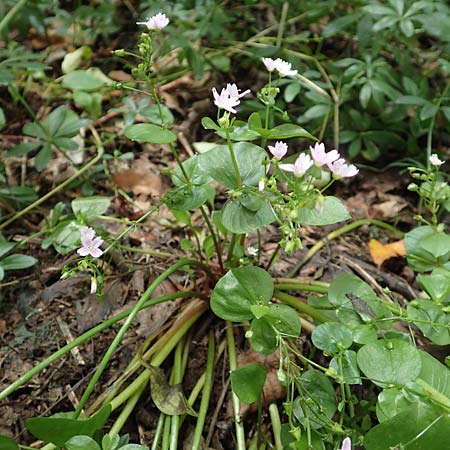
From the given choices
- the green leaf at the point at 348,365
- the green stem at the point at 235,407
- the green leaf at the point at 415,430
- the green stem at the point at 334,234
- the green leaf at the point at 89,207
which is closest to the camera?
the green leaf at the point at 415,430

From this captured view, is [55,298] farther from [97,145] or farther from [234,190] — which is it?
[234,190]

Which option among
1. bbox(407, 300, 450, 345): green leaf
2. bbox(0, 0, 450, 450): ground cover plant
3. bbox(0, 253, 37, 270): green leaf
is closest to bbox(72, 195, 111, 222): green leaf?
bbox(0, 0, 450, 450): ground cover plant

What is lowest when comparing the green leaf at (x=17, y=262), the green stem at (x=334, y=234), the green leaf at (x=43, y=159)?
the green stem at (x=334, y=234)

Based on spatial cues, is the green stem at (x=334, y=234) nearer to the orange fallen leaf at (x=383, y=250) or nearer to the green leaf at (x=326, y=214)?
the orange fallen leaf at (x=383, y=250)

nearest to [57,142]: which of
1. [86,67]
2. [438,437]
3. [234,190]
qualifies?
[86,67]

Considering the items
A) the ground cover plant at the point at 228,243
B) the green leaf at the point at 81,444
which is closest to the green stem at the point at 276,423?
the ground cover plant at the point at 228,243

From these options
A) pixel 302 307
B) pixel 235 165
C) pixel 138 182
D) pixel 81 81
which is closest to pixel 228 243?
pixel 302 307
